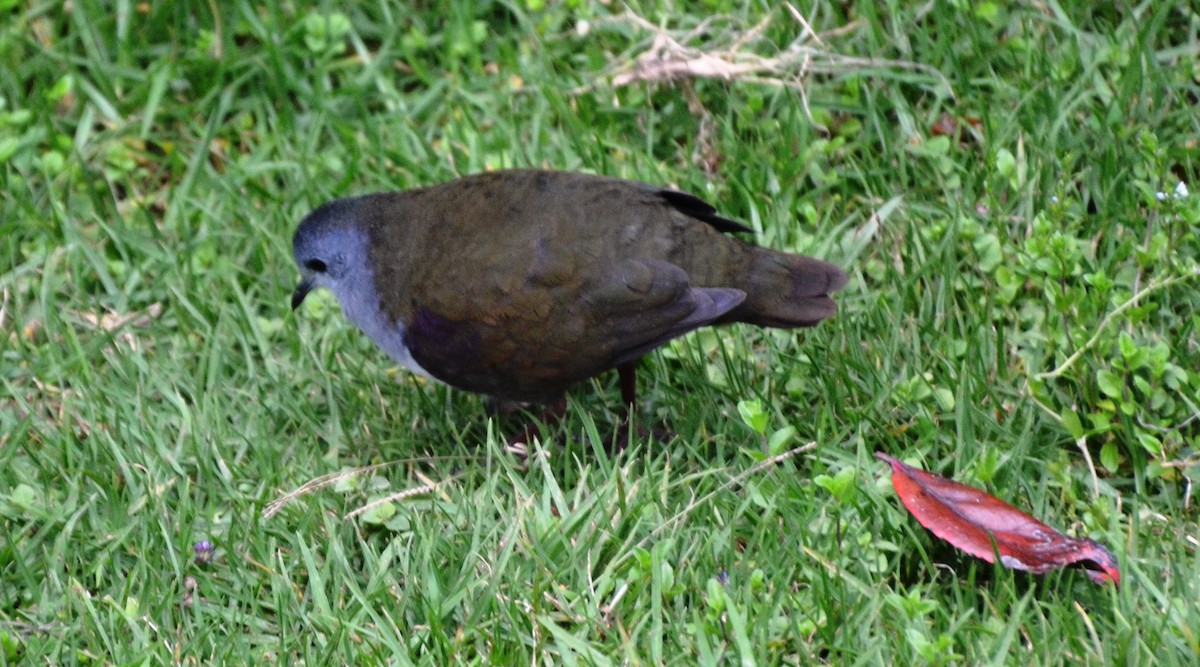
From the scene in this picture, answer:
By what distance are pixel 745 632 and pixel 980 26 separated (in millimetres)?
3160

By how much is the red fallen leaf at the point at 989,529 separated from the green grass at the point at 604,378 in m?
0.08

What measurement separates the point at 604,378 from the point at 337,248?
1.10 meters

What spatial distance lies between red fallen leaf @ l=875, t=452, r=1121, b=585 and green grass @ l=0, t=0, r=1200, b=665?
77 mm

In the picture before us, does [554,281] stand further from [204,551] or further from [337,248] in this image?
[204,551]

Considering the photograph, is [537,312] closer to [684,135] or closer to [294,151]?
[684,135]

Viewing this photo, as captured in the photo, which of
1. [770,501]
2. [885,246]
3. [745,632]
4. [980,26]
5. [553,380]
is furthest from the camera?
[980,26]

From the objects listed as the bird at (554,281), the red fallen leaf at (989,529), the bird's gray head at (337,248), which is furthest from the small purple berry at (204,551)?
the red fallen leaf at (989,529)

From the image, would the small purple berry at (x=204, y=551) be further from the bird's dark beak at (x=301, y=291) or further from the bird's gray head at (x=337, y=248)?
the bird's dark beak at (x=301, y=291)

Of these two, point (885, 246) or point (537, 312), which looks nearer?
point (537, 312)

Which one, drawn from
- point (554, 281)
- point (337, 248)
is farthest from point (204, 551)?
point (554, 281)

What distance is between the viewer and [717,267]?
469 cm

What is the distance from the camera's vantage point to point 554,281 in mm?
4539

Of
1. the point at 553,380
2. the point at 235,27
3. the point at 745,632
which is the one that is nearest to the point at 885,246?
the point at 553,380

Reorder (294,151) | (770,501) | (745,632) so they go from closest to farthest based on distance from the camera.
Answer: (745,632) < (770,501) < (294,151)
